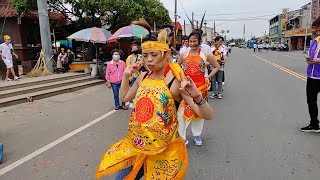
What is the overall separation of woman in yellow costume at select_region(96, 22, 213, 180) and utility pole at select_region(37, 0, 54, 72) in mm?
12680

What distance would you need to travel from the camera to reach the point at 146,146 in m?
2.32

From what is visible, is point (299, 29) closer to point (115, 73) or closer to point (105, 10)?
point (105, 10)

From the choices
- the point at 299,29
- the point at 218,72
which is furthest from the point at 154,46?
the point at 299,29

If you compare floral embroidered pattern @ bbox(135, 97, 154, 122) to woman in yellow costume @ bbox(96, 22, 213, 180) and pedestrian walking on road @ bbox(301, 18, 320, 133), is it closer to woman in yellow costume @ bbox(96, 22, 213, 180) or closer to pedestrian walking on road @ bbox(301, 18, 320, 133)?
woman in yellow costume @ bbox(96, 22, 213, 180)

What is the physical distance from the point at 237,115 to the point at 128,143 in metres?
4.95

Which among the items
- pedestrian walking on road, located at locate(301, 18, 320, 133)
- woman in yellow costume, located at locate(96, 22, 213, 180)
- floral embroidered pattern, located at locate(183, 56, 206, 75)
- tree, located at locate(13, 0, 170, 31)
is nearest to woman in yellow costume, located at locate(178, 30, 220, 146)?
floral embroidered pattern, located at locate(183, 56, 206, 75)

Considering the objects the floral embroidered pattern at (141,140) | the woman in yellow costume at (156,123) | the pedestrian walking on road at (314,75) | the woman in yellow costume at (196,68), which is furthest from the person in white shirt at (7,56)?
the floral embroidered pattern at (141,140)

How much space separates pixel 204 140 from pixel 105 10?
12.9 m

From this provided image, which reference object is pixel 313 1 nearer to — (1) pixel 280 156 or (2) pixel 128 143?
(1) pixel 280 156

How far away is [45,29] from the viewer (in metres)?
14.1

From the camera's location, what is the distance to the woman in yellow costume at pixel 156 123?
7.55 feet

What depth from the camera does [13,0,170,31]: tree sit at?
52.9 feet

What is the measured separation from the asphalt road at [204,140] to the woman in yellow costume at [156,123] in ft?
5.30

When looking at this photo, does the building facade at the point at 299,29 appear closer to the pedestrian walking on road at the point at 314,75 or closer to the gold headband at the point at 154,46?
the pedestrian walking on road at the point at 314,75
